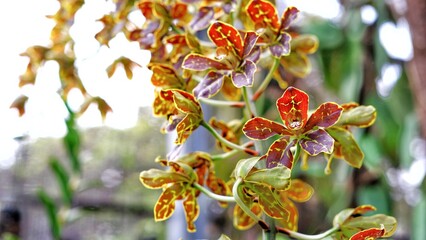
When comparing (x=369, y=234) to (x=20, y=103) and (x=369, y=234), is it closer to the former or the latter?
(x=369, y=234)

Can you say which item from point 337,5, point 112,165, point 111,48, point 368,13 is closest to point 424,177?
point 368,13

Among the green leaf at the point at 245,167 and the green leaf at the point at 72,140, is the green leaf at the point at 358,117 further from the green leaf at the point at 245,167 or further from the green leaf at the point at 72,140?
the green leaf at the point at 72,140

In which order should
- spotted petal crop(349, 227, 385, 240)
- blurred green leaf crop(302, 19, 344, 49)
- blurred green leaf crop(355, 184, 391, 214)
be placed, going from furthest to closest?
blurred green leaf crop(302, 19, 344, 49)
blurred green leaf crop(355, 184, 391, 214)
spotted petal crop(349, 227, 385, 240)

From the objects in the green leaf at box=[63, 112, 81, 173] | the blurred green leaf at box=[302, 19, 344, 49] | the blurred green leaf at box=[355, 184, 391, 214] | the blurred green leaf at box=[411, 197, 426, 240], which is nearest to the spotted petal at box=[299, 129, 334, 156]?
the green leaf at box=[63, 112, 81, 173]

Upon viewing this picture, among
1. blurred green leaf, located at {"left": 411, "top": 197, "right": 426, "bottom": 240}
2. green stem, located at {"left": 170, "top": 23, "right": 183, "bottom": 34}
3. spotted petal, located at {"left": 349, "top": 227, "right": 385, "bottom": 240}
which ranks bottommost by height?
blurred green leaf, located at {"left": 411, "top": 197, "right": 426, "bottom": 240}

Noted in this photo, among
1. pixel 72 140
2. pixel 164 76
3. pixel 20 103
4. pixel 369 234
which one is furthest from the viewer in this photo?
pixel 72 140

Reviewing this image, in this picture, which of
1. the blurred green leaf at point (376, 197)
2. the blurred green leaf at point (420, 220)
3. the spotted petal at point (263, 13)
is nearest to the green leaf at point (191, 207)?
the spotted petal at point (263, 13)

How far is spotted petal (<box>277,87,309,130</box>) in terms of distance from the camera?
11.6 inches

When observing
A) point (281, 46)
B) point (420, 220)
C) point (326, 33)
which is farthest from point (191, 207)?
point (326, 33)

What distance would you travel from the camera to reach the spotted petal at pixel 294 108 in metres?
0.29

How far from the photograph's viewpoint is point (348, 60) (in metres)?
1.32

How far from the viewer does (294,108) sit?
11.8 inches

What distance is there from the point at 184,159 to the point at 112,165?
7.05 ft

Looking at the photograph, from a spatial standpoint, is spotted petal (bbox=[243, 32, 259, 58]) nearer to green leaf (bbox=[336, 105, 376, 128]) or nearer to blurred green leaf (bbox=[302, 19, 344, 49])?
green leaf (bbox=[336, 105, 376, 128])
